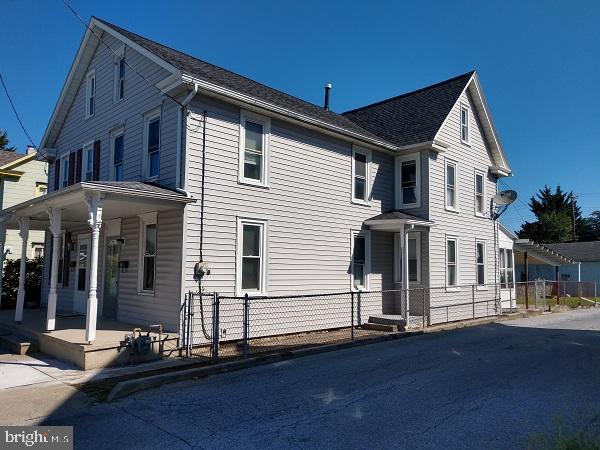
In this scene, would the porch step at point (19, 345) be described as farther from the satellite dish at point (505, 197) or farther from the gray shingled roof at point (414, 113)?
the satellite dish at point (505, 197)

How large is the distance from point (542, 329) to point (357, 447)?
12153mm

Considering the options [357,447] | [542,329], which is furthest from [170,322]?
[542,329]

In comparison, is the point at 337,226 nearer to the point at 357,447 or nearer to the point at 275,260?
the point at 275,260

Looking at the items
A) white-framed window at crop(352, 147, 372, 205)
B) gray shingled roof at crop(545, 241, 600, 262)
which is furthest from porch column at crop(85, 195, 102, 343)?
gray shingled roof at crop(545, 241, 600, 262)

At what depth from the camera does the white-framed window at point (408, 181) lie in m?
15.4

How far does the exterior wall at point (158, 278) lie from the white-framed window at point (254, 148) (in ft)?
6.79

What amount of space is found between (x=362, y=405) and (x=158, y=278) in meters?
6.11

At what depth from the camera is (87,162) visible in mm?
14773

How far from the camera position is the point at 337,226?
13570 mm

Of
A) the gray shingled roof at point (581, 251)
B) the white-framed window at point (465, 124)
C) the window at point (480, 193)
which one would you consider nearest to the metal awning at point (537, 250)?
the window at point (480, 193)

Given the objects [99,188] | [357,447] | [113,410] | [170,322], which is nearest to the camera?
[357,447]

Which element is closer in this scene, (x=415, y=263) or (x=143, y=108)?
(x=143, y=108)

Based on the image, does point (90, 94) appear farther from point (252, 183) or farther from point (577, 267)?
point (577, 267)

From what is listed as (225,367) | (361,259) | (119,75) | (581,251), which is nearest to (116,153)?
(119,75)
